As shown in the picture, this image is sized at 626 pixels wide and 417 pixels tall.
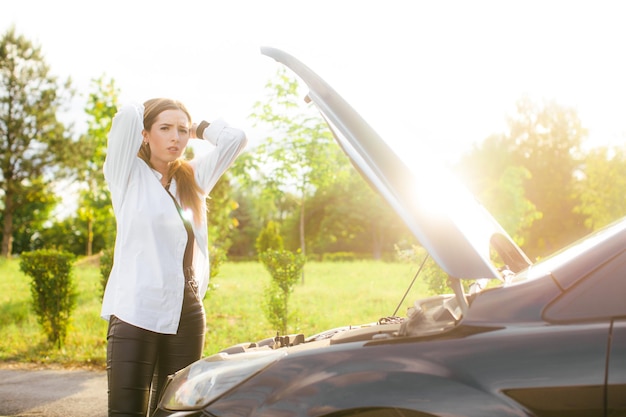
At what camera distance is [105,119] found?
1458 cm

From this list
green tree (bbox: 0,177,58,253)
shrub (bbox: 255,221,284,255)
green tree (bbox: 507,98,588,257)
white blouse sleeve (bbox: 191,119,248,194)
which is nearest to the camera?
white blouse sleeve (bbox: 191,119,248,194)

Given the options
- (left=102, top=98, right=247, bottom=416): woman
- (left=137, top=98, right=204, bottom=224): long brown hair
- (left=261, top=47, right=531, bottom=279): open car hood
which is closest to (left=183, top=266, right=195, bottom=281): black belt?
(left=102, top=98, right=247, bottom=416): woman

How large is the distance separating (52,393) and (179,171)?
4.46 meters

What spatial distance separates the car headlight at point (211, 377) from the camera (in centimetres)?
218

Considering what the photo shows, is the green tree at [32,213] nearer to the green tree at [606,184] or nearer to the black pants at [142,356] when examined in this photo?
the green tree at [606,184]

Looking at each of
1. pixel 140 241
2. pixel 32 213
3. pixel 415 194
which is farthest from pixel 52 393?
pixel 32 213

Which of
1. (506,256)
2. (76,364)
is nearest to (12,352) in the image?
(76,364)

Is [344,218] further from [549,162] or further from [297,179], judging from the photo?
[297,179]

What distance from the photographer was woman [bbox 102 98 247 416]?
3.02 m

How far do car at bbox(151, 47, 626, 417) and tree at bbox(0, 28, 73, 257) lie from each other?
120ft

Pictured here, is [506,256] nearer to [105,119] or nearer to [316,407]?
[316,407]

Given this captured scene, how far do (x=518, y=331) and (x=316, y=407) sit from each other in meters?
0.61

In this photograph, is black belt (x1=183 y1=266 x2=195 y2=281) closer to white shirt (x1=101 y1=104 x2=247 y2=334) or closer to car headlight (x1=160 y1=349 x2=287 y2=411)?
white shirt (x1=101 y1=104 x2=247 y2=334)

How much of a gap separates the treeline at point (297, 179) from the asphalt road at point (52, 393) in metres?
3.07
